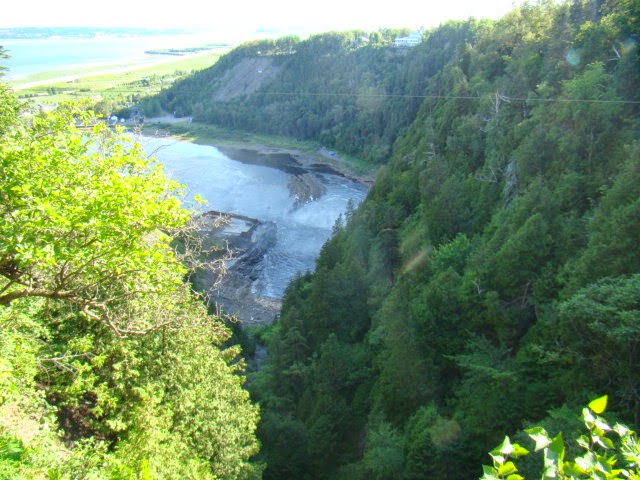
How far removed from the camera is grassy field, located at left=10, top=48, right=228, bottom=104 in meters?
48.7

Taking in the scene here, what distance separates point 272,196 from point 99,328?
38861 millimetres

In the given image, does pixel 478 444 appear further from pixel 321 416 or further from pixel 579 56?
pixel 579 56

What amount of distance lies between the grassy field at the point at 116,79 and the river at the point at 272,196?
12122 millimetres

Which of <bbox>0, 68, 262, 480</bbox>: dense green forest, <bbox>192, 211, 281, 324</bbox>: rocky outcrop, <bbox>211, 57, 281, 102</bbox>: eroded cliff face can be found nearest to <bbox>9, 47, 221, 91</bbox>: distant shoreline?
<bbox>192, 211, 281, 324</bbox>: rocky outcrop

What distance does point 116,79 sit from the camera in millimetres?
88500

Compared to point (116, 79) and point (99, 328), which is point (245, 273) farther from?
point (116, 79)

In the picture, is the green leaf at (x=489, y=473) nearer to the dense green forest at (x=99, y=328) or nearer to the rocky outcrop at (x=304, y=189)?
the dense green forest at (x=99, y=328)

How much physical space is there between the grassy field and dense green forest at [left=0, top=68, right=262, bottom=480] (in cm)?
4164

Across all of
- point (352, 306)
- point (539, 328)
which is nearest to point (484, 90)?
point (352, 306)

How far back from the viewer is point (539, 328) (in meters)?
11.4

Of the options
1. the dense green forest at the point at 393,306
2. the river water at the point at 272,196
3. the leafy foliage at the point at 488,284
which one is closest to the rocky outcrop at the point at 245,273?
the river water at the point at 272,196

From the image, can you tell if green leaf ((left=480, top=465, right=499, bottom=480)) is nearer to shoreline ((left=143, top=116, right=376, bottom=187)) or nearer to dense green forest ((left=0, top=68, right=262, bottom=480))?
dense green forest ((left=0, top=68, right=262, bottom=480))

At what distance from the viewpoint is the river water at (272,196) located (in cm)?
3200

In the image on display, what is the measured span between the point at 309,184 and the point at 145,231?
43.0m
